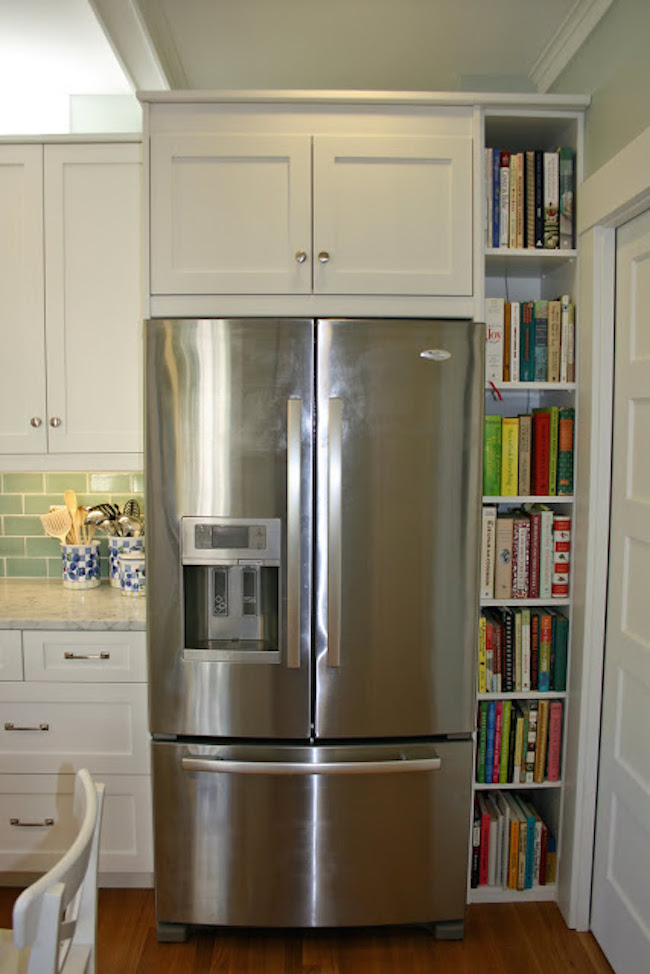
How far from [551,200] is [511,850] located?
78.0 inches

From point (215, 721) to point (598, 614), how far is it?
1.12m

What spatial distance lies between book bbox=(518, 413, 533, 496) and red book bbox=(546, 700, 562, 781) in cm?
67

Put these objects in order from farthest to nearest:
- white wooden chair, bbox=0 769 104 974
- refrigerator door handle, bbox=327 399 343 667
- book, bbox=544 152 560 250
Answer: book, bbox=544 152 560 250 → refrigerator door handle, bbox=327 399 343 667 → white wooden chair, bbox=0 769 104 974

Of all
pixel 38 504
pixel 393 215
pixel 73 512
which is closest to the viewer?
pixel 393 215

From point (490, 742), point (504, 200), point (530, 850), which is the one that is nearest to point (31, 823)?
point (490, 742)

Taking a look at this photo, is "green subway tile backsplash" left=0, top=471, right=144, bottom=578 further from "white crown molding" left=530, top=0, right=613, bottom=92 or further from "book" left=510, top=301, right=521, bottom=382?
"white crown molding" left=530, top=0, right=613, bottom=92

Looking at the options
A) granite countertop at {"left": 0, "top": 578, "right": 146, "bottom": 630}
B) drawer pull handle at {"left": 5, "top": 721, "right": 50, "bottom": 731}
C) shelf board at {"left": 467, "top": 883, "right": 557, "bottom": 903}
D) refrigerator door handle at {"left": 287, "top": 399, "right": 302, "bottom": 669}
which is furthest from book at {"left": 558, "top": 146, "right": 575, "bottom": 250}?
drawer pull handle at {"left": 5, "top": 721, "right": 50, "bottom": 731}

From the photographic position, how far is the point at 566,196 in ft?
6.63

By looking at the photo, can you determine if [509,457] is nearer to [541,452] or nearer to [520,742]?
[541,452]

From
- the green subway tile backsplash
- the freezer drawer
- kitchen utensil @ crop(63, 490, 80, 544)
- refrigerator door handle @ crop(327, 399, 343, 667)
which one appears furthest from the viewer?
the green subway tile backsplash

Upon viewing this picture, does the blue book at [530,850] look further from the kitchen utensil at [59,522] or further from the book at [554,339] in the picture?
the kitchen utensil at [59,522]

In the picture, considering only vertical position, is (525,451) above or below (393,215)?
below

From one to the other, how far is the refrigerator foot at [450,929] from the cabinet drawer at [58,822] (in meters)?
0.90

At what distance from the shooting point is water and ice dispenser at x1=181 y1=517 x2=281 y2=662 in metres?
1.85
